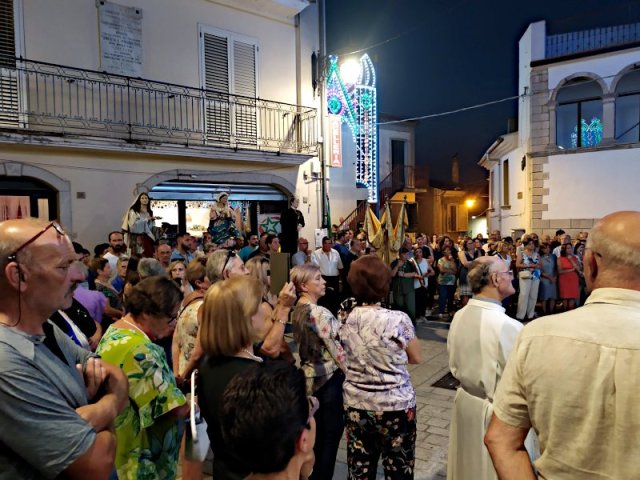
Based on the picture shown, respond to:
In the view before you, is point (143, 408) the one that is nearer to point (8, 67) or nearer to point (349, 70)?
point (8, 67)

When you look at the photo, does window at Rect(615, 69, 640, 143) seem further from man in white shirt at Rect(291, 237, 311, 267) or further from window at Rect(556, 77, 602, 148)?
Result: man in white shirt at Rect(291, 237, 311, 267)

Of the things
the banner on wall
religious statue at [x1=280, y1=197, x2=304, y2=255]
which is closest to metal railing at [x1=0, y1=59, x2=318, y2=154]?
the banner on wall

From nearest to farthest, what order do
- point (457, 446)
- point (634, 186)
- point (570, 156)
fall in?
point (457, 446)
point (634, 186)
point (570, 156)

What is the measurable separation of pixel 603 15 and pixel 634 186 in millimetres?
6243

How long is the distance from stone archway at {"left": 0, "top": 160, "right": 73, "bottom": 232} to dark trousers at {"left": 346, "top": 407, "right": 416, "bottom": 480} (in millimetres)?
9581

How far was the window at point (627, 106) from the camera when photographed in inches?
644

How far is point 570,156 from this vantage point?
16609 millimetres

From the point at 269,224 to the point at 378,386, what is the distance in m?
9.84

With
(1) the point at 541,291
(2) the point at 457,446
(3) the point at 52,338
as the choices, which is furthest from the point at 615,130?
(3) the point at 52,338

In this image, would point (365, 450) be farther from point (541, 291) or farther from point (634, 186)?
point (634, 186)

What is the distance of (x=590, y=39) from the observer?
16438 mm

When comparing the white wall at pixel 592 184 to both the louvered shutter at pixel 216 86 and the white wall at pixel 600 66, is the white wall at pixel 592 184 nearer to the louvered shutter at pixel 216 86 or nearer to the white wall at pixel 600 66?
the white wall at pixel 600 66

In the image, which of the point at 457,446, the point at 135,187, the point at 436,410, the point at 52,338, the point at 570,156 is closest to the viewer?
the point at 52,338

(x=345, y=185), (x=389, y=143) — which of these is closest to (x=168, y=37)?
(x=345, y=185)
